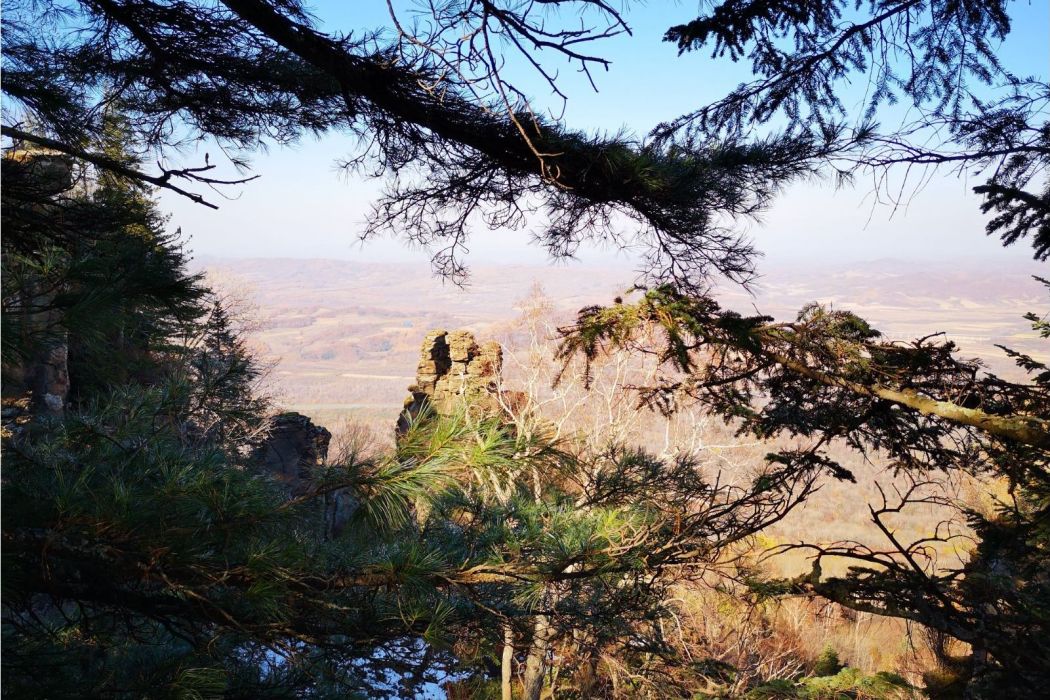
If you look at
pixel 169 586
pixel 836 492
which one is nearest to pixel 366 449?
pixel 169 586

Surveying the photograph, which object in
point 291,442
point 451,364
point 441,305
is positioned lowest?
point 291,442

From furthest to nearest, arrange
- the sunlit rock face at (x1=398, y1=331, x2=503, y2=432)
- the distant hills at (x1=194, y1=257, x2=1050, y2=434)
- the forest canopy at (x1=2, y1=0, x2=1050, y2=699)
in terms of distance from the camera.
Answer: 1. the sunlit rock face at (x1=398, y1=331, x2=503, y2=432)
2. the distant hills at (x1=194, y1=257, x2=1050, y2=434)
3. the forest canopy at (x1=2, y1=0, x2=1050, y2=699)

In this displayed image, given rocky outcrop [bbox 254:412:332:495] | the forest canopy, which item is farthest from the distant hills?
rocky outcrop [bbox 254:412:332:495]

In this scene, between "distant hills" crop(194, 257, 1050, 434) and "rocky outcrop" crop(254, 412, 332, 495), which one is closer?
"distant hills" crop(194, 257, 1050, 434)

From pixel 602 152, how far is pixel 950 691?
130 inches

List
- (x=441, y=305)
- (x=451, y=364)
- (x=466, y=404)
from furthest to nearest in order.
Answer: (x=441, y=305) → (x=451, y=364) → (x=466, y=404)

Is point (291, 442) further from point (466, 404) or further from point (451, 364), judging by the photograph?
point (466, 404)

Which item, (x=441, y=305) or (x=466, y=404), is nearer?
(x=466, y=404)

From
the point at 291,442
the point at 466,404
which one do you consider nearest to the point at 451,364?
the point at 291,442

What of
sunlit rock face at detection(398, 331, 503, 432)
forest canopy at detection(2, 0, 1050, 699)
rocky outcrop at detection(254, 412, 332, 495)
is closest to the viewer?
forest canopy at detection(2, 0, 1050, 699)

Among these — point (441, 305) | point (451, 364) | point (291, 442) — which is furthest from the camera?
point (441, 305)

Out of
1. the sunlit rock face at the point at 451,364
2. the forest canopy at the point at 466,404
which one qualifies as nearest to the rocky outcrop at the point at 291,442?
the sunlit rock face at the point at 451,364

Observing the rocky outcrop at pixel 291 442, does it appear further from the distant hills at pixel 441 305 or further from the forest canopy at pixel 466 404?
the forest canopy at pixel 466 404

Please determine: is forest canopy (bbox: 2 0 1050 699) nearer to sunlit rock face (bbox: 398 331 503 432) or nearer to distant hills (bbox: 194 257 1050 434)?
distant hills (bbox: 194 257 1050 434)
